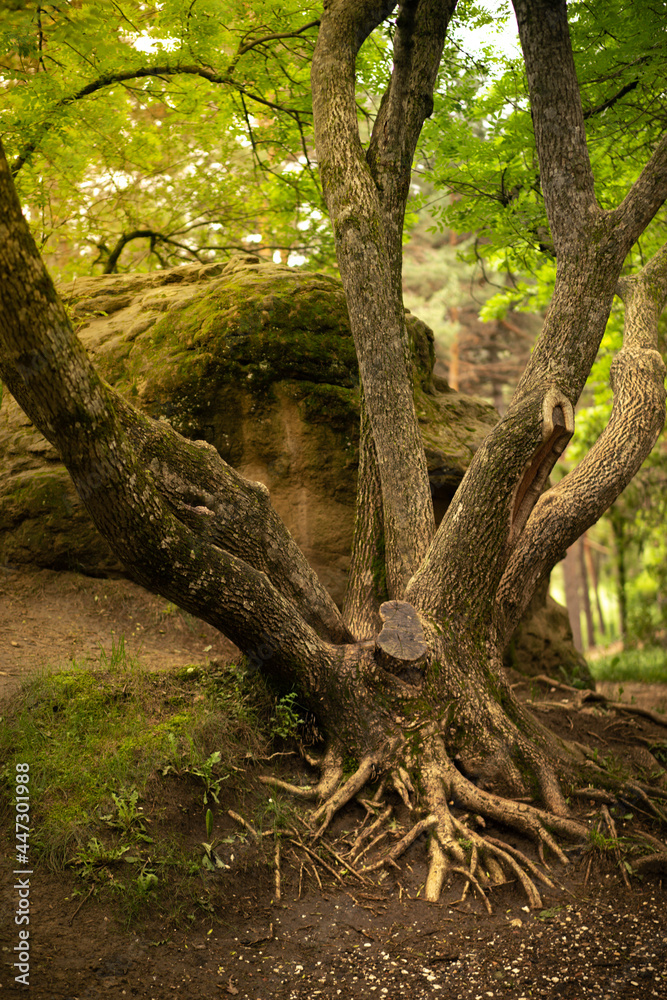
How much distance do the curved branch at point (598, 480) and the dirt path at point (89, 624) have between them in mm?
2260

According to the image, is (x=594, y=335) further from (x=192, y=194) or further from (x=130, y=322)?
(x=192, y=194)

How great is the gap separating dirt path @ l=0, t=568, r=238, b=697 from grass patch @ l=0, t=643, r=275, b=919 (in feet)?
1.48

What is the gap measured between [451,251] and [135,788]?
1661 centimetres

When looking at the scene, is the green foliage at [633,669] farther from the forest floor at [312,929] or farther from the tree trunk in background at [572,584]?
the tree trunk in background at [572,584]

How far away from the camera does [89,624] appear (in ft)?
19.0

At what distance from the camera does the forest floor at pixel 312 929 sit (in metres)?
3.14

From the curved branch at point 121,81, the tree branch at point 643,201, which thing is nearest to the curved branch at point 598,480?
the tree branch at point 643,201

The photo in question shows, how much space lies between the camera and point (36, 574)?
20.3 ft

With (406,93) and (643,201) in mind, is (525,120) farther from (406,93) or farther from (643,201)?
(643,201)

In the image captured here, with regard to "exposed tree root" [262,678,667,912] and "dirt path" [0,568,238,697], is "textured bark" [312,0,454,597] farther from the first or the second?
"dirt path" [0,568,238,697]

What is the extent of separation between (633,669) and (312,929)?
24.4 feet

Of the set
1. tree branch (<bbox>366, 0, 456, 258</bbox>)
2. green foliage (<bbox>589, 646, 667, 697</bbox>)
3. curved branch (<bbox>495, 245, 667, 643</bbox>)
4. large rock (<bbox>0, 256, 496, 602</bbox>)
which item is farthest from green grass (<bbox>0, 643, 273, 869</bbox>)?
green foliage (<bbox>589, 646, 667, 697</bbox>)

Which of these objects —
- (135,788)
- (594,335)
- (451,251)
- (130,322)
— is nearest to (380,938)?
(135,788)

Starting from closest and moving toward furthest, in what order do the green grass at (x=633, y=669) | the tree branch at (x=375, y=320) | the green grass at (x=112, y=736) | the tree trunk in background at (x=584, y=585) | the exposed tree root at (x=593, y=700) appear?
the green grass at (x=112, y=736) < the tree branch at (x=375, y=320) < the exposed tree root at (x=593, y=700) < the green grass at (x=633, y=669) < the tree trunk in background at (x=584, y=585)
